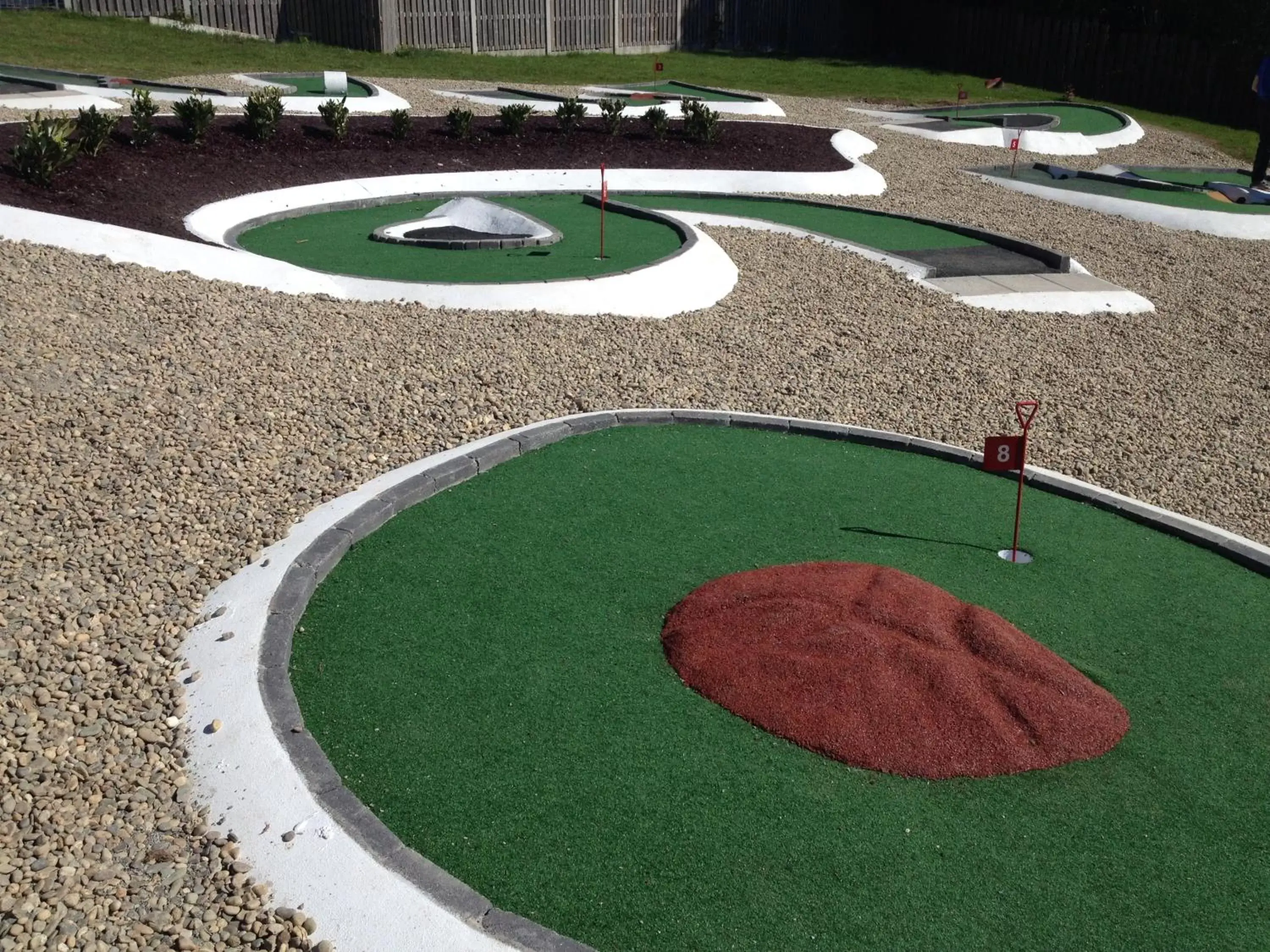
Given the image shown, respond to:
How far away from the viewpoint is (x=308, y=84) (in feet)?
73.9

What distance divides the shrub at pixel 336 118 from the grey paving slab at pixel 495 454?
997 centimetres

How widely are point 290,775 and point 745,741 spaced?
187 cm

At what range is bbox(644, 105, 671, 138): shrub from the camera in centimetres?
1834

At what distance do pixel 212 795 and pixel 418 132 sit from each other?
1434cm

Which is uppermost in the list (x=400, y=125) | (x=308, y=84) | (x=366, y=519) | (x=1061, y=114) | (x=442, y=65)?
(x=442, y=65)

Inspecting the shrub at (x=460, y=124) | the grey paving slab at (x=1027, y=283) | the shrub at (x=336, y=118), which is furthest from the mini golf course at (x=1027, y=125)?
the shrub at (x=336, y=118)

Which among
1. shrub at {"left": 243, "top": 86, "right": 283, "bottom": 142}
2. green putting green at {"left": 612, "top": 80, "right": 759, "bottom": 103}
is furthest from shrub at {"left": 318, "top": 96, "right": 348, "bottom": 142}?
green putting green at {"left": 612, "top": 80, "right": 759, "bottom": 103}

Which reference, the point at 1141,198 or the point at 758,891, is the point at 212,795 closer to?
the point at 758,891

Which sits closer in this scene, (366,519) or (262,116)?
(366,519)

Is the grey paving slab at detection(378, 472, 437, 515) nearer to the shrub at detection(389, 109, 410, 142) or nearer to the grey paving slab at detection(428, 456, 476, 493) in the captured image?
the grey paving slab at detection(428, 456, 476, 493)

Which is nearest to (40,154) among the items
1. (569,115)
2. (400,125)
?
(400,125)

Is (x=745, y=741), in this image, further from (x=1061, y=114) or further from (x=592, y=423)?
(x=1061, y=114)

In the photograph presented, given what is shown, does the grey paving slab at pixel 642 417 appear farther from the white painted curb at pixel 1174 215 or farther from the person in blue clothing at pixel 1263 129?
the person in blue clothing at pixel 1263 129

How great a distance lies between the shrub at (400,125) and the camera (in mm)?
16969
